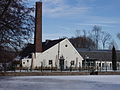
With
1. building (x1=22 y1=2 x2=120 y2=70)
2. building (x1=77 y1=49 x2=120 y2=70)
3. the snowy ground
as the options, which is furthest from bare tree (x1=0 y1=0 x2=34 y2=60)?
building (x1=77 y1=49 x2=120 y2=70)

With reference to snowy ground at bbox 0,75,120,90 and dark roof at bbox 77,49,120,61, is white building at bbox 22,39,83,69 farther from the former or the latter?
snowy ground at bbox 0,75,120,90

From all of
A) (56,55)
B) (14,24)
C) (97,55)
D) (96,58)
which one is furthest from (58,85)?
(97,55)

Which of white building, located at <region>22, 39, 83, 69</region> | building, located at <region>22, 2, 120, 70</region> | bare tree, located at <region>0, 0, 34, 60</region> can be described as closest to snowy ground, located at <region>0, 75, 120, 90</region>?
bare tree, located at <region>0, 0, 34, 60</region>

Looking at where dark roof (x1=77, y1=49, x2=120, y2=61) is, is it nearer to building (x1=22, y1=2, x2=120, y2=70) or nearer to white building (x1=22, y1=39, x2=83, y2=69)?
building (x1=22, y1=2, x2=120, y2=70)

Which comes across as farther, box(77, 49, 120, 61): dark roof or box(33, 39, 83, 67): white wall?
box(77, 49, 120, 61): dark roof

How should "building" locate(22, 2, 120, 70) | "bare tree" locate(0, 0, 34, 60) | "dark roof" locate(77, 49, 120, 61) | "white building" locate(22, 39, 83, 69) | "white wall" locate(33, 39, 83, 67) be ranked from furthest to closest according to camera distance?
"dark roof" locate(77, 49, 120, 61) → "white wall" locate(33, 39, 83, 67) → "white building" locate(22, 39, 83, 69) → "building" locate(22, 2, 120, 70) → "bare tree" locate(0, 0, 34, 60)

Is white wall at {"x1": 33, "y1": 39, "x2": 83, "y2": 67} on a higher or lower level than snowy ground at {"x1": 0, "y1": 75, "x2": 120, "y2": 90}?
higher

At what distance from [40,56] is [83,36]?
61.0m

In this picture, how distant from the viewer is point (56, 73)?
44.2 metres

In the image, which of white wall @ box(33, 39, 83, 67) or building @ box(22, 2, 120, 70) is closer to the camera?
building @ box(22, 2, 120, 70)

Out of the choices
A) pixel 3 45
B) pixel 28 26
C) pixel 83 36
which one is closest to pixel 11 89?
pixel 3 45

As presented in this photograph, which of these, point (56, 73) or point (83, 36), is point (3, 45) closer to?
point (56, 73)

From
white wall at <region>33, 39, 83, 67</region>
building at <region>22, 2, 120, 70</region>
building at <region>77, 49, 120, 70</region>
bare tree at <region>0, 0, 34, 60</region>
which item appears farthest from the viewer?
building at <region>77, 49, 120, 70</region>

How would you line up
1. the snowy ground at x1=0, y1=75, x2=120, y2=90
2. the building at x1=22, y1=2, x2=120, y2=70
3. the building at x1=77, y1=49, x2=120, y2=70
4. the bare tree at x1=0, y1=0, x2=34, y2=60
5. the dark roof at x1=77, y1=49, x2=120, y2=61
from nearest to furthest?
the snowy ground at x1=0, y1=75, x2=120, y2=90, the bare tree at x1=0, y1=0, x2=34, y2=60, the building at x1=22, y1=2, x2=120, y2=70, the building at x1=77, y1=49, x2=120, y2=70, the dark roof at x1=77, y1=49, x2=120, y2=61
